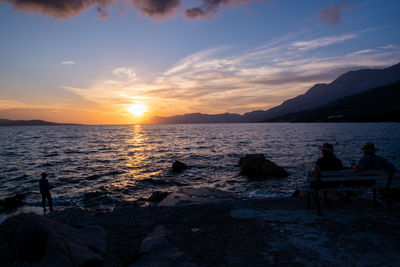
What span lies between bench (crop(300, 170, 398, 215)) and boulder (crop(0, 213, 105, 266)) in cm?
702

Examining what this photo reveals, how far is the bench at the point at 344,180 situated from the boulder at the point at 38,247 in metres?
7.02

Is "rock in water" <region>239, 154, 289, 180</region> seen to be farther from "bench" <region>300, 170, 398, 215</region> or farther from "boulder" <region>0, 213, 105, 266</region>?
"boulder" <region>0, 213, 105, 266</region>

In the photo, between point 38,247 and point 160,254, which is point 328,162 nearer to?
point 160,254

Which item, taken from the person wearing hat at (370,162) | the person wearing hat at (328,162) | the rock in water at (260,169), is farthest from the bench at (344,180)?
the rock in water at (260,169)

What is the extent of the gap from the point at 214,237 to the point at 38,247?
4351 millimetres

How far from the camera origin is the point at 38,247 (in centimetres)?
453

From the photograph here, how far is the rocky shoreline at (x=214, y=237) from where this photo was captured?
4.66 metres

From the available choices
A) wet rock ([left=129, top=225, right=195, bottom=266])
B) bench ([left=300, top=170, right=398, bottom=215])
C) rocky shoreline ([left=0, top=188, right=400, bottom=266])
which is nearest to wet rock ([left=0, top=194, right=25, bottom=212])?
rocky shoreline ([left=0, top=188, right=400, bottom=266])

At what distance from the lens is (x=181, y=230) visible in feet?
22.8

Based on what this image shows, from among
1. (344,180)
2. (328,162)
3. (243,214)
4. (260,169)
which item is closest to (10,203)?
(243,214)

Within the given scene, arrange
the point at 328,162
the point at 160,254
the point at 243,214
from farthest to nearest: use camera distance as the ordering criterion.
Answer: the point at 243,214
the point at 328,162
the point at 160,254

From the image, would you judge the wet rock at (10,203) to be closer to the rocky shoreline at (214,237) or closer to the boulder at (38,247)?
the rocky shoreline at (214,237)

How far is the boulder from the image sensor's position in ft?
14.4

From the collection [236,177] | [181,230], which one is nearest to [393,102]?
[236,177]
